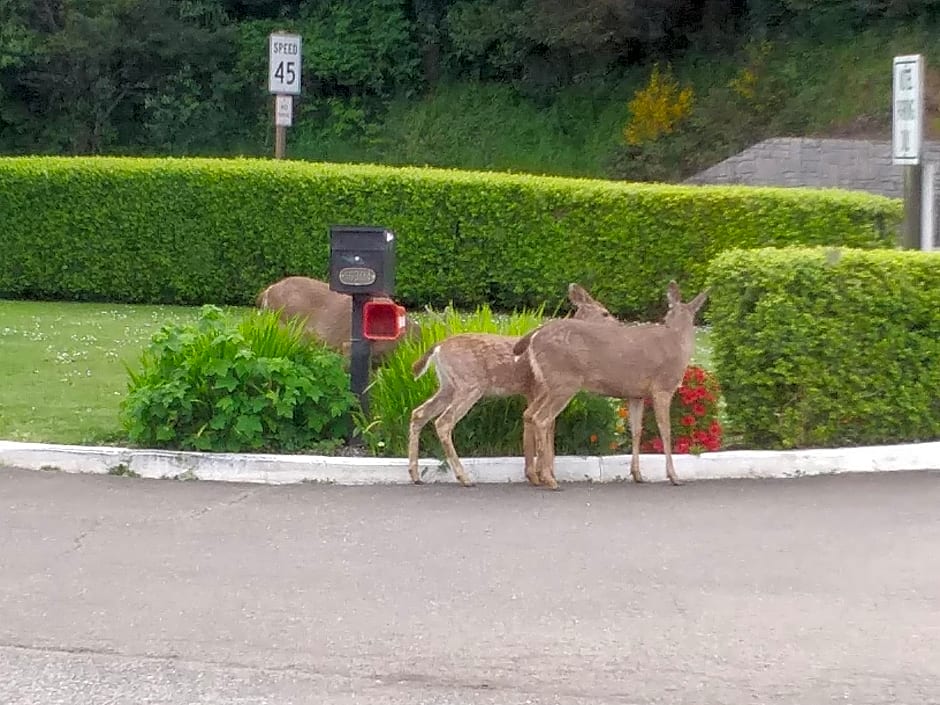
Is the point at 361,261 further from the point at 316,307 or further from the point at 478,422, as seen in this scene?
the point at 316,307

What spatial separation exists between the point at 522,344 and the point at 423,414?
2.54ft

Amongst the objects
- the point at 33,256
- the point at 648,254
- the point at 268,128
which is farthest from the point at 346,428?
the point at 268,128

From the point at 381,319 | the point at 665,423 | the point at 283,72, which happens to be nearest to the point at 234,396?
the point at 381,319

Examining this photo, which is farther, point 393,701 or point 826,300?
point 826,300

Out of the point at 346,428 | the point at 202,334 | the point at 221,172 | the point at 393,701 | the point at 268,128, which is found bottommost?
the point at 393,701

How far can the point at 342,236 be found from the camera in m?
9.61

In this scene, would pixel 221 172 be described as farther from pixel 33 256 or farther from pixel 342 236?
pixel 342 236

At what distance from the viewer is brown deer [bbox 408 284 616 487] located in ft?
29.8

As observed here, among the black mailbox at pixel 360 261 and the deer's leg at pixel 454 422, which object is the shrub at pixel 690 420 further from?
the black mailbox at pixel 360 261

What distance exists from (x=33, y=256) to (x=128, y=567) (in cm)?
1269

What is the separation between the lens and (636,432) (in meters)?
9.23

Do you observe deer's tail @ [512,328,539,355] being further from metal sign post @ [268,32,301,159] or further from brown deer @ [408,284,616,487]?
metal sign post @ [268,32,301,159]

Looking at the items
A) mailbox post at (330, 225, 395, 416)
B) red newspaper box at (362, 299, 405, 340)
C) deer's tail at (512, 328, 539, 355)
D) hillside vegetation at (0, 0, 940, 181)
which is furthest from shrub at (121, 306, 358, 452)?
hillside vegetation at (0, 0, 940, 181)

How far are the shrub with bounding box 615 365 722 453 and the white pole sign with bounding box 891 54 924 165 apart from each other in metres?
3.01
